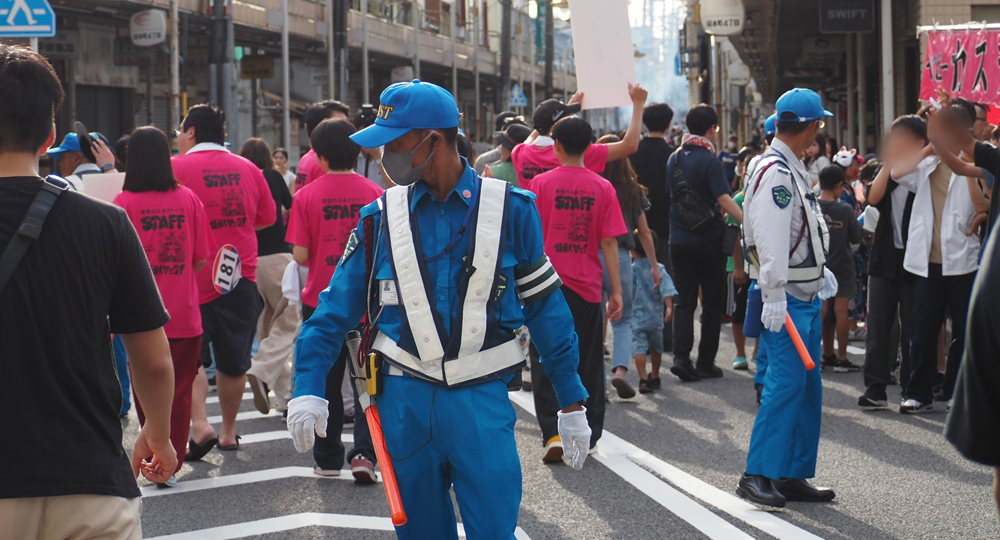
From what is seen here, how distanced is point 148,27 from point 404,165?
21388mm

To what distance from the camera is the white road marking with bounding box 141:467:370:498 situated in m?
6.11

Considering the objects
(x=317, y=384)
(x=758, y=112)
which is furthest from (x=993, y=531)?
(x=758, y=112)

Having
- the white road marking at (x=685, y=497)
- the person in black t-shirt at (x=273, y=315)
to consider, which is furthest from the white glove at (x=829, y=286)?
the person in black t-shirt at (x=273, y=315)

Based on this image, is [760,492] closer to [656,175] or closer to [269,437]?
[269,437]

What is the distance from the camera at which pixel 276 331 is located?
307 inches

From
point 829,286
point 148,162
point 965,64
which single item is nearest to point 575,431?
point 829,286

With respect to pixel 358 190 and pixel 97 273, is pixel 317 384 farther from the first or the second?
pixel 358 190

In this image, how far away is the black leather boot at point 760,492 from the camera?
538 cm

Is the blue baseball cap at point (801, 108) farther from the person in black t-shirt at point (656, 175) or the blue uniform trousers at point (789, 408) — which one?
the person in black t-shirt at point (656, 175)

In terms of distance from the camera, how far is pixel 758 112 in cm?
5909

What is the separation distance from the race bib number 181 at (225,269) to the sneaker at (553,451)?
2.14 m

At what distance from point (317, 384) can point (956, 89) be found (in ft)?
25.0

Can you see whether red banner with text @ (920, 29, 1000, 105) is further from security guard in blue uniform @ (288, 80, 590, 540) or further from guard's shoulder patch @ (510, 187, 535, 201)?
security guard in blue uniform @ (288, 80, 590, 540)

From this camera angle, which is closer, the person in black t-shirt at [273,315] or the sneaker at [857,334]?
the person in black t-shirt at [273,315]
